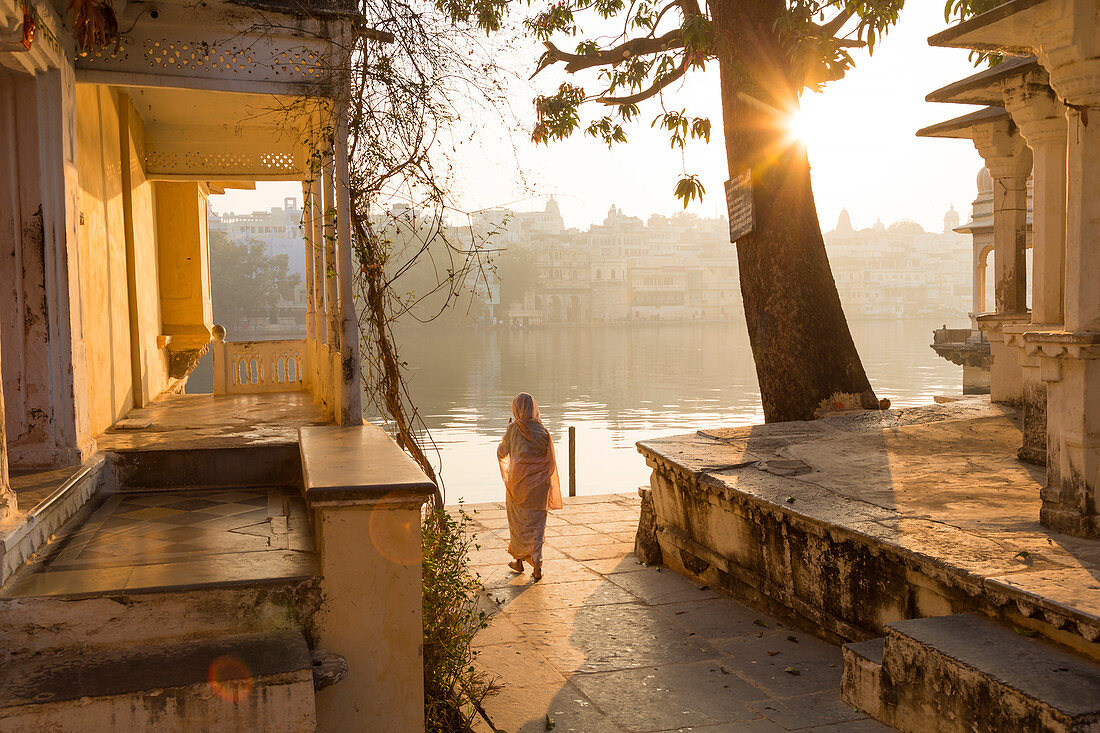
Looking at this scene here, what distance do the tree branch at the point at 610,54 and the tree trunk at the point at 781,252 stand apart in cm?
54

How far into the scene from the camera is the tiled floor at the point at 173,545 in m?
3.30

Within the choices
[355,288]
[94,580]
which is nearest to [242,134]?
[355,288]

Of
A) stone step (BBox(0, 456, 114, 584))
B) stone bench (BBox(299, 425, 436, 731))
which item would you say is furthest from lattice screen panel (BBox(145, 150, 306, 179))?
stone bench (BBox(299, 425, 436, 731))

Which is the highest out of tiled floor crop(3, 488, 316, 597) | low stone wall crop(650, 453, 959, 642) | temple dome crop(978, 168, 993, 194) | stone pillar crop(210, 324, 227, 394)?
temple dome crop(978, 168, 993, 194)

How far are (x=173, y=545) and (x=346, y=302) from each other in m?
1.81

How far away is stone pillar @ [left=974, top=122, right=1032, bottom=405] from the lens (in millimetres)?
7570

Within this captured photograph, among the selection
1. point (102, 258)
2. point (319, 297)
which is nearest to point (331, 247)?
point (319, 297)

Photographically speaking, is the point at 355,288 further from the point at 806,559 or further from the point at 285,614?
the point at 806,559

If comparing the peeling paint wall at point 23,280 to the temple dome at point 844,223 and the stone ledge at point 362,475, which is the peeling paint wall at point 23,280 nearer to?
the stone ledge at point 362,475

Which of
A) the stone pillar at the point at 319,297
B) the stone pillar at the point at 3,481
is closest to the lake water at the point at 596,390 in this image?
the stone pillar at the point at 319,297

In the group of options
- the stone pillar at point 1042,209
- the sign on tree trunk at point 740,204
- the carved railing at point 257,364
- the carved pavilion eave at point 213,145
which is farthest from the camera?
the carved railing at point 257,364

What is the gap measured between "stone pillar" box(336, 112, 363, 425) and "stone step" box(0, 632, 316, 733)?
2.41 m

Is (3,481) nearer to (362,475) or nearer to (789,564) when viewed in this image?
(362,475)

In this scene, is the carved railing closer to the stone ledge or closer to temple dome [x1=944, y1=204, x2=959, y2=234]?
the stone ledge
